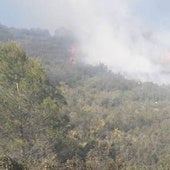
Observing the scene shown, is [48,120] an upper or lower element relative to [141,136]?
lower

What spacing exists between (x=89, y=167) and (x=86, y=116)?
11770 cm

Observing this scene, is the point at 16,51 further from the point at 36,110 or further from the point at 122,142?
the point at 122,142

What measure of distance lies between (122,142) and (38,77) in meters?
97.2

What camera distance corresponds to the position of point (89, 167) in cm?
3275

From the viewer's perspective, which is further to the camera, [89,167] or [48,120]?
[48,120]

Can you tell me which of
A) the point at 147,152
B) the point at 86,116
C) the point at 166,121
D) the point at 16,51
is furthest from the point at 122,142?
the point at 16,51

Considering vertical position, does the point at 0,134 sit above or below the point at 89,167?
above

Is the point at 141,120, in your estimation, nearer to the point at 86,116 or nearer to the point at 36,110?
the point at 86,116

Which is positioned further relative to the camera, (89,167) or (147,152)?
(147,152)

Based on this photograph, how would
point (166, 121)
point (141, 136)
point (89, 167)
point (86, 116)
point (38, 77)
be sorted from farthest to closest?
1. point (166, 121)
2. point (141, 136)
3. point (86, 116)
4. point (38, 77)
5. point (89, 167)

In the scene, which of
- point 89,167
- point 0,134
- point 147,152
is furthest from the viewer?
point 147,152

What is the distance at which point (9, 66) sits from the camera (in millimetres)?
41719

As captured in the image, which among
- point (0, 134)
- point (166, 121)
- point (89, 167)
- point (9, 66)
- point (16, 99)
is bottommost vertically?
point (89, 167)

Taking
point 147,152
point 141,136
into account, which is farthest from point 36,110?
point 141,136
